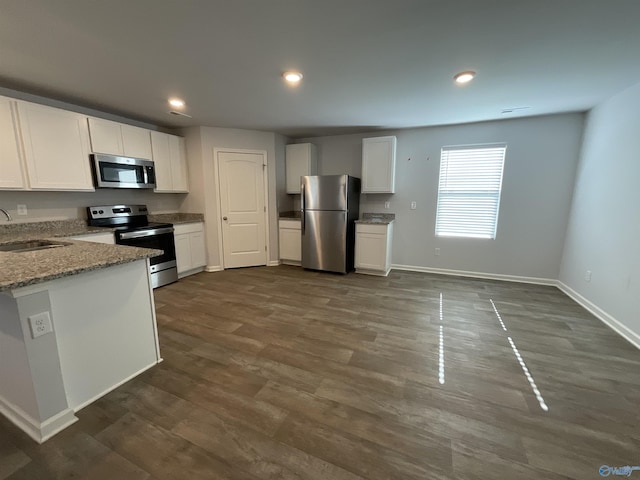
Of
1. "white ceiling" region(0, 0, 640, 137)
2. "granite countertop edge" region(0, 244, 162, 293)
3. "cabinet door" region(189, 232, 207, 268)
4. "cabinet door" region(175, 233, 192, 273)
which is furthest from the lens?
"cabinet door" region(189, 232, 207, 268)

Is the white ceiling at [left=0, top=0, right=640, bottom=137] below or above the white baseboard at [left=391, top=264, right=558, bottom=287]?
above

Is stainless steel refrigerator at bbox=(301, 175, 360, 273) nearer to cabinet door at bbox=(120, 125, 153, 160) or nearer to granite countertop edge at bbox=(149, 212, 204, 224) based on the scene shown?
granite countertop edge at bbox=(149, 212, 204, 224)

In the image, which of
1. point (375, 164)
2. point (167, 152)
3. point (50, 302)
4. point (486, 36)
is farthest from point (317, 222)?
point (50, 302)

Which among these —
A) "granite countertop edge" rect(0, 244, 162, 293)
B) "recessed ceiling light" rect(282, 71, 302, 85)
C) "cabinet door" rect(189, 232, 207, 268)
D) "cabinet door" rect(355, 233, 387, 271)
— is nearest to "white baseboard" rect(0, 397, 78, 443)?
A: "granite countertop edge" rect(0, 244, 162, 293)

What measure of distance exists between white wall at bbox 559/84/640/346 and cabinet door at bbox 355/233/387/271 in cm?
243

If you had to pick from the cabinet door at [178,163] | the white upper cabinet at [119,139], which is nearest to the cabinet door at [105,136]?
the white upper cabinet at [119,139]

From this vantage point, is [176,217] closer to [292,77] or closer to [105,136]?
[105,136]

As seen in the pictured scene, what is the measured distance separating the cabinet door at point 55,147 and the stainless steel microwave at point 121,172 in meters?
0.09

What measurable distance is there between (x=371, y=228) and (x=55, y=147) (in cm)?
406

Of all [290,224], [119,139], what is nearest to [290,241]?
[290,224]

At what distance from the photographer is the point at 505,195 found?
3855mm

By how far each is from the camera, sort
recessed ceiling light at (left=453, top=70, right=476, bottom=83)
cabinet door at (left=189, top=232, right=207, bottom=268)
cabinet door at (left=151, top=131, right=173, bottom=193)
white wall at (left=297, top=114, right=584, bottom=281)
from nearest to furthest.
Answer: recessed ceiling light at (left=453, top=70, right=476, bottom=83)
white wall at (left=297, top=114, right=584, bottom=281)
cabinet door at (left=151, top=131, right=173, bottom=193)
cabinet door at (left=189, top=232, right=207, bottom=268)

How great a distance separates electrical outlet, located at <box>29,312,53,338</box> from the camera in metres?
1.31

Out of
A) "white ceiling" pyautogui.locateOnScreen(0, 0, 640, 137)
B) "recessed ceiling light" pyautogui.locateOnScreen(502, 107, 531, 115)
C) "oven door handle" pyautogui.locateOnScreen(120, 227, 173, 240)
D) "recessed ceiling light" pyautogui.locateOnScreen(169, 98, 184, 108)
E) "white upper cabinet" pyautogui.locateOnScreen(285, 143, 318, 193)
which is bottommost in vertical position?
"oven door handle" pyautogui.locateOnScreen(120, 227, 173, 240)
